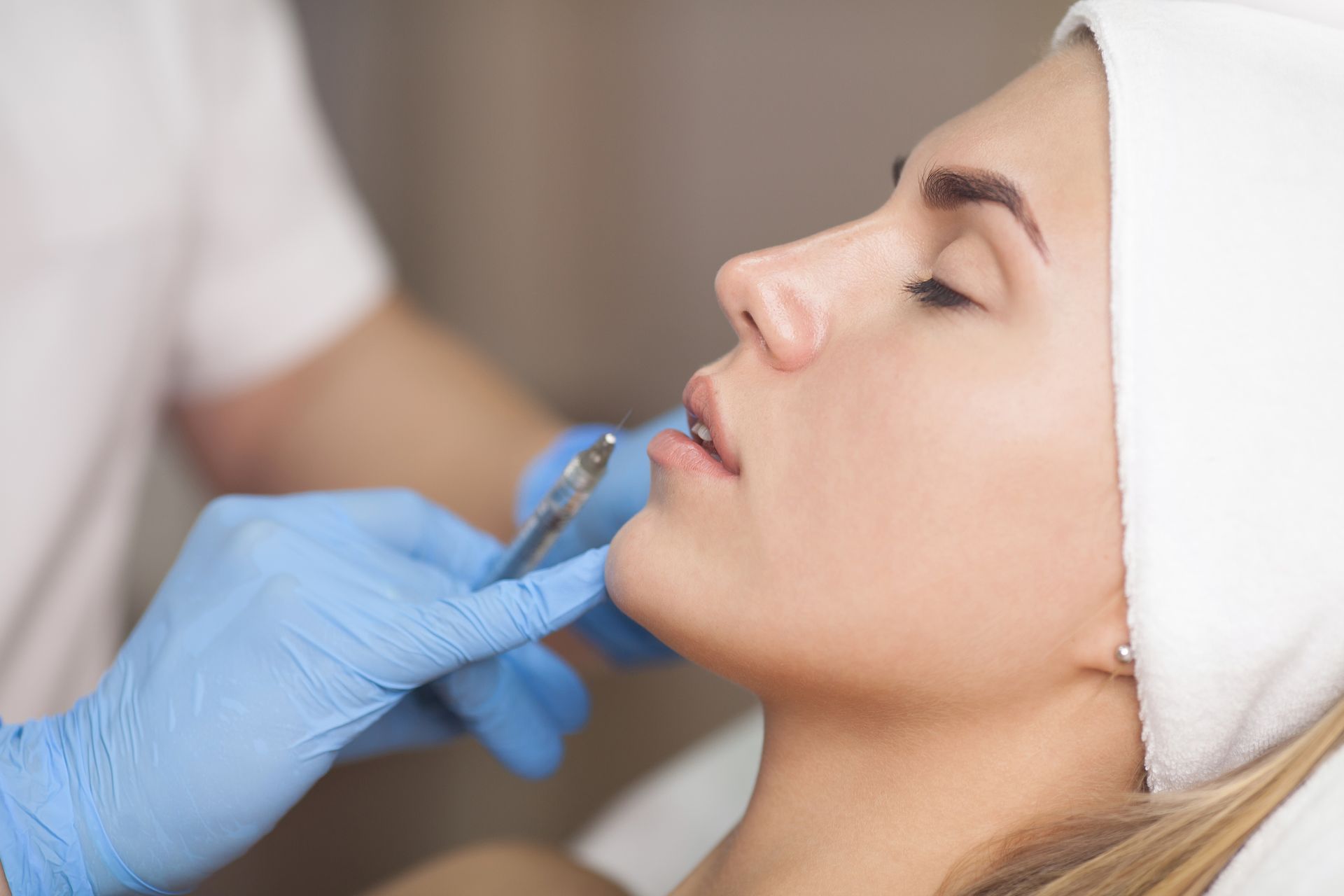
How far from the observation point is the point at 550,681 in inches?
48.6

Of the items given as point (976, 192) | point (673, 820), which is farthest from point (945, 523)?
point (673, 820)

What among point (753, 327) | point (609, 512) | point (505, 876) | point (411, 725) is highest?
point (753, 327)

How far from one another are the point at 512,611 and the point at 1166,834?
553mm

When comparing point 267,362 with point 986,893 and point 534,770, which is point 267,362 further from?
point 986,893

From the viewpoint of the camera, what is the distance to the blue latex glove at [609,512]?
1.33m

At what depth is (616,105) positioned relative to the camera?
2617 millimetres

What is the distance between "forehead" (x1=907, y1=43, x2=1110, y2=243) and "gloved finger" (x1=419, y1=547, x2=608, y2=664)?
467mm

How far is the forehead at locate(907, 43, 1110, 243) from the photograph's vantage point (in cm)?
83

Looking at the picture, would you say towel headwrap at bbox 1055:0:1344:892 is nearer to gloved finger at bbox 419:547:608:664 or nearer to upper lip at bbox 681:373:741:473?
upper lip at bbox 681:373:741:473

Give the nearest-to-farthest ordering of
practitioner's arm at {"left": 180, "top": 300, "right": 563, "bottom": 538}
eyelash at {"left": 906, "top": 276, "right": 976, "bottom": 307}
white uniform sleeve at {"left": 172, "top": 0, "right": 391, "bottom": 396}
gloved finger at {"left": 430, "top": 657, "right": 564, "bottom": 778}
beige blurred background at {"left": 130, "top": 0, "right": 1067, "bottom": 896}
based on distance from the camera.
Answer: eyelash at {"left": 906, "top": 276, "right": 976, "bottom": 307} → gloved finger at {"left": 430, "top": 657, "right": 564, "bottom": 778} → white uniform sleeve at {"left": 172, "top": 0, "right": 391, "bottom": 396} → practitioner's arm at {"left": 180, "top": 300, "right": 563, "bottom": 538} → beige blurred background at {"left": 130, "top": 0, "right": 1067, "bottom": 896}

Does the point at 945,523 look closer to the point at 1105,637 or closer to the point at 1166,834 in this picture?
the point at 1105,637

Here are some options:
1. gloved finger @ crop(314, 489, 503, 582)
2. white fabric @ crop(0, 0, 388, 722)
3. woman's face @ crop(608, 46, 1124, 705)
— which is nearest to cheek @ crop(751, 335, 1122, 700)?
woman's face @ crop(608, 46, 1124, 705)

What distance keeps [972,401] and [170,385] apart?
1163 millimetres

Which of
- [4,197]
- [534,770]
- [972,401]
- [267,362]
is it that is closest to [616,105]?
[267,362]
